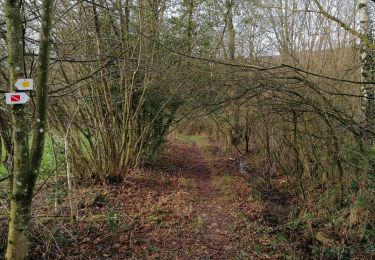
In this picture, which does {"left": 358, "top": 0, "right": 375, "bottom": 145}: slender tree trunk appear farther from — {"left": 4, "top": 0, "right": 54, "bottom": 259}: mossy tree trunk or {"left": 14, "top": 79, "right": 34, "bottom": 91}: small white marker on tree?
{"left": 14, "top": 79, "right": 34, "bottom": 91}: small white marker on tree

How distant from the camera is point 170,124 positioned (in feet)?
23.8

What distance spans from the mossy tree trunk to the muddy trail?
2.28 ft

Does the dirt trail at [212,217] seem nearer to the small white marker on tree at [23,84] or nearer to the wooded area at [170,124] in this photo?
the wooded area at [170,124]

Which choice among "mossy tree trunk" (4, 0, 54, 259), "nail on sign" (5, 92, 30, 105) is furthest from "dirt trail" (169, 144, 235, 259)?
"nail on sign" (5, 92, 30, 105)

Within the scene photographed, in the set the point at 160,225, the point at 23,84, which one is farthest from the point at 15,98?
the point at 160,225

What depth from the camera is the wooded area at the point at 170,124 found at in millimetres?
4188

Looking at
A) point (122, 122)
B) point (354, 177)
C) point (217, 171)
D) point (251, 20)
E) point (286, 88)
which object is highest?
point (251, 20)

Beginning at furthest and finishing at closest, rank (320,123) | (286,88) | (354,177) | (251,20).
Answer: (251,20), (320,123), (354,177), (286,88)

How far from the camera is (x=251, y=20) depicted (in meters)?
11.8

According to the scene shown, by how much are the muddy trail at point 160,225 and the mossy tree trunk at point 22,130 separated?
70 cm

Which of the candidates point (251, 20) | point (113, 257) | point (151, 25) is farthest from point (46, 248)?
point (251, 20)

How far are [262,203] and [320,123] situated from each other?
7.42ft

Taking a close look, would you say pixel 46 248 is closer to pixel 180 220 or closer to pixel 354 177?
pixel 180 220

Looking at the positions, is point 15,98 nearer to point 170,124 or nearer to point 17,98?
point 17,98
